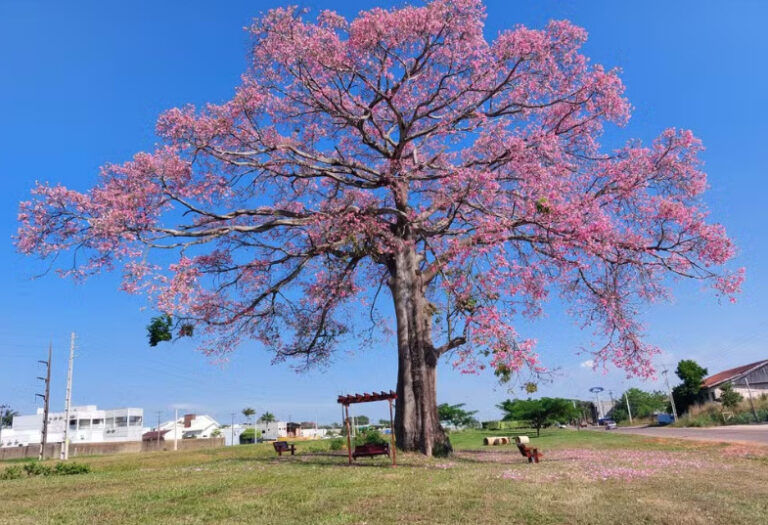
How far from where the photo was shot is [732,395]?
48656 mm

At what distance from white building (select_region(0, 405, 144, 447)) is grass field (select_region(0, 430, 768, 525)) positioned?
86.7m

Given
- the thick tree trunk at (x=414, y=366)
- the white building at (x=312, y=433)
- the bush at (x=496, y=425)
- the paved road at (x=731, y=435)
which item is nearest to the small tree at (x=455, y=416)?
the bush at (x=496, y=425)

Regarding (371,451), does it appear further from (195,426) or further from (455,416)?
(195,426)

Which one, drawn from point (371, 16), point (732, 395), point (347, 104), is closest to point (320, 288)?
point (347, 104)

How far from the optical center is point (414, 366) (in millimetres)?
16094

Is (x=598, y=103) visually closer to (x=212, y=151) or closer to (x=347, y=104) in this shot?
(x=347, y=104)

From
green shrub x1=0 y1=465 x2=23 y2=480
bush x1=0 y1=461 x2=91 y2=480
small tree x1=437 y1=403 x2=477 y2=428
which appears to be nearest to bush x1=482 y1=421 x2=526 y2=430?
small tree x1=437 y1=403 x2=477 y2=428

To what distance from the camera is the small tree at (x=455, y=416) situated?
237 feet

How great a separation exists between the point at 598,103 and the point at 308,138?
838 cm

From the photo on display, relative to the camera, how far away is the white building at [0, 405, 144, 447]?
8706 cm

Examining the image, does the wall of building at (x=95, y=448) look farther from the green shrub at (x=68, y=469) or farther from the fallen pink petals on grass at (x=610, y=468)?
the fallen pink petals on grass at (x=610, y=468)

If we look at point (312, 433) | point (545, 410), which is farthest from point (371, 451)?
point (312, 433)

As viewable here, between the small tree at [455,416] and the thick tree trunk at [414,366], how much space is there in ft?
183

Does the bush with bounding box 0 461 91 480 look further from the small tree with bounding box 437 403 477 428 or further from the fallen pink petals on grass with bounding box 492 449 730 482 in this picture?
the small tree with bounding box 437 403 477 428
